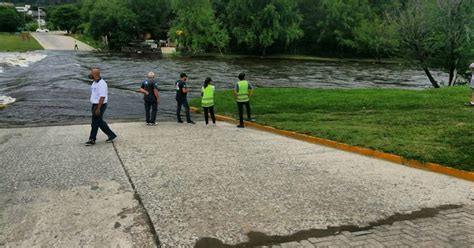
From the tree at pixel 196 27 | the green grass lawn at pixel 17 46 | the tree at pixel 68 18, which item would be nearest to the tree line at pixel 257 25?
the tree at pixel 196 27

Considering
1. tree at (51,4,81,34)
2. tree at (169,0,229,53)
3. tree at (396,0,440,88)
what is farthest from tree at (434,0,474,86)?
tree at (51,4,81,34)

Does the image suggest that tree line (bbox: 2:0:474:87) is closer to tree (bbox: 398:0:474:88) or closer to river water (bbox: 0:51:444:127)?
river water (bbox: 0:51:444:127)

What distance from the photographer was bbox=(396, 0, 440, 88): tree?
28.6 m

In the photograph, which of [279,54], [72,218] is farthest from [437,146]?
[279,54]

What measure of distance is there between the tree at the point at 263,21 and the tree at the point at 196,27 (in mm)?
2719

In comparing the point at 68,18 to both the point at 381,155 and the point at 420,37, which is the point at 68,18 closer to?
the point at 420,37

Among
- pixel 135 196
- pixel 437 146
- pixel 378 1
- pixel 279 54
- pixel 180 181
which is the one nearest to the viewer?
pixel 135 196

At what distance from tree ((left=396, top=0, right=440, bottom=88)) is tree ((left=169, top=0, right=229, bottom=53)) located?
35358 mm

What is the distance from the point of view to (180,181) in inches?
271

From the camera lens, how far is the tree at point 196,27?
201 feet

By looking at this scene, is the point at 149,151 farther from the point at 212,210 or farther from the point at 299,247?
the point at 299,247

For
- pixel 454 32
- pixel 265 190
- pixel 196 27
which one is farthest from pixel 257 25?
pixel 265 190

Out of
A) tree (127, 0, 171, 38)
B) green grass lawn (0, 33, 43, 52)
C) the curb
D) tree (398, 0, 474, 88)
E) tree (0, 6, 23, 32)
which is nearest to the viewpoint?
the curb

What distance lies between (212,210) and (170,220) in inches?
23.7
